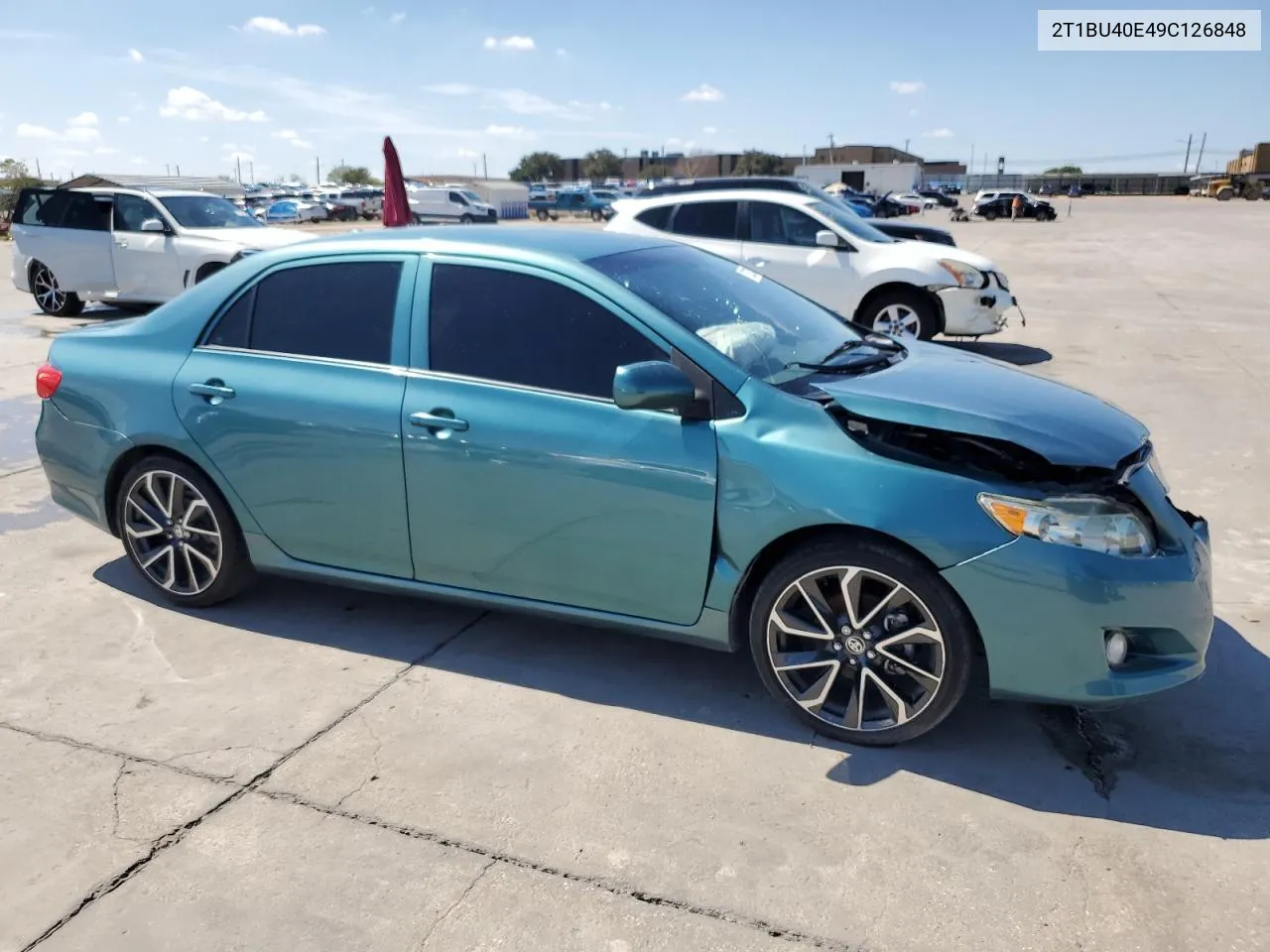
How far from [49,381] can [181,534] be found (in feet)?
3.28

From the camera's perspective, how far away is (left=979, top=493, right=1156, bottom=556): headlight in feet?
10.00

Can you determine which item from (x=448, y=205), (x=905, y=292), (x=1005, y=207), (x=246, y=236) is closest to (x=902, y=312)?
(x=905, y=292)

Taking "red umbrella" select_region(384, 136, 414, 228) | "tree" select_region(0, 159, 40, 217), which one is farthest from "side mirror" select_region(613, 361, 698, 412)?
"tree" select_region(0, 159, 40, 217)

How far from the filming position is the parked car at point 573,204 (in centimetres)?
5578

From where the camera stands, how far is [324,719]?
11.9 feet

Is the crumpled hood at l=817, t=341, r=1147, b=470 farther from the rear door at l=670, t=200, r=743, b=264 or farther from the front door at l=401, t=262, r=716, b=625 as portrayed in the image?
the rear door at l=670, t=200, r=743, b=264

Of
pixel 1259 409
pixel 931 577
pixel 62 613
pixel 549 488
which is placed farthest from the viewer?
pixel 1259 409

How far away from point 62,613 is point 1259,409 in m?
→ 8.25

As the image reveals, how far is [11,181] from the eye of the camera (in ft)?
133

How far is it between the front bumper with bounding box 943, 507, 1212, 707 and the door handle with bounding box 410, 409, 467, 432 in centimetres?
180

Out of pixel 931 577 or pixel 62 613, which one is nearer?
pixel 931 577

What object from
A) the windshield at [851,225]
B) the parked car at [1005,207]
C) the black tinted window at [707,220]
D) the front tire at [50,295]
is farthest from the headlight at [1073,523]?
the parked car at [1005,207]

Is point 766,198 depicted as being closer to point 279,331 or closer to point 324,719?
point 279,331

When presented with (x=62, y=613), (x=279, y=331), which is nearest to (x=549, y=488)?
(x=279, y=331)
